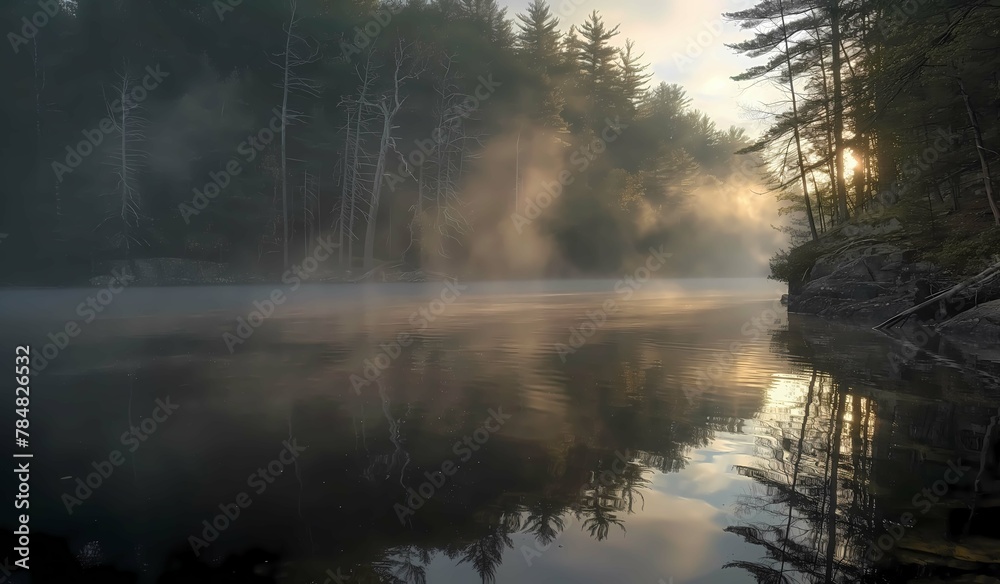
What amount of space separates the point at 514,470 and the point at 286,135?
132 ft

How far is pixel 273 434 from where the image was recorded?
5.34 m

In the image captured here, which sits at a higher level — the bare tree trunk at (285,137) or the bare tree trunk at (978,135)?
the bare tree trunk at (285,137)

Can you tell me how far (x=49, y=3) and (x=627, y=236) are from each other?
2020 inches
